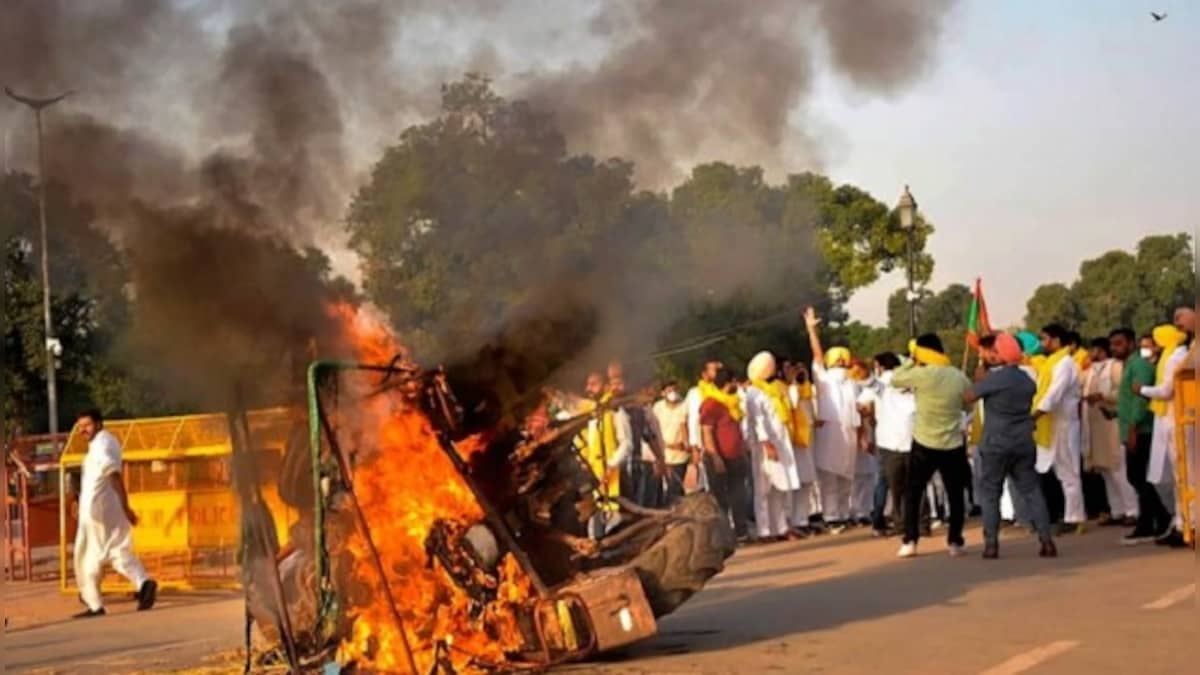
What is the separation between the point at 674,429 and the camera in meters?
16.4

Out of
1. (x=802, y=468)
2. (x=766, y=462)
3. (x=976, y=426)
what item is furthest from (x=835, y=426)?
(x=976, y=426)

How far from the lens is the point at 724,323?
1298 cm

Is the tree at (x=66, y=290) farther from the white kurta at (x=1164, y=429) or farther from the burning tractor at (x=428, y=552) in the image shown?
the white kurta at (x=1164, y=429)

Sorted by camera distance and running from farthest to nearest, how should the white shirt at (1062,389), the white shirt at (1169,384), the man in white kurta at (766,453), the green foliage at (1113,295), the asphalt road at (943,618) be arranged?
the green foliage at (1113,295) → the man in white kurta at (766,453) → the white shirt at (1062,389) → the white shirt at (1169,384) → the asphalt road at (943,618)

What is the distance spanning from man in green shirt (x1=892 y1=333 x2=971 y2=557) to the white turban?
3.36 meters

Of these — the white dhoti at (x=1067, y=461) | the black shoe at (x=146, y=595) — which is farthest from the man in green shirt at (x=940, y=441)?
the black shoe at (x=146, y=595)

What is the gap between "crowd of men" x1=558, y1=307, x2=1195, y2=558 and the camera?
513 inches

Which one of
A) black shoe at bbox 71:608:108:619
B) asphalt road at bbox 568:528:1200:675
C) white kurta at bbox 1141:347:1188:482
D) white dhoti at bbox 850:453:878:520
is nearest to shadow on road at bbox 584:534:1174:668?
asphalt road at bbox 568:528:1200:675

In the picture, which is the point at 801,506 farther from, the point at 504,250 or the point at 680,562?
the point at 680,562

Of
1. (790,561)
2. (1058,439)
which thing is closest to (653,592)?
(790,561)

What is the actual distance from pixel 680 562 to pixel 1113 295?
35.1m

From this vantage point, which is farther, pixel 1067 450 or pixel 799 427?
pixel 799 427

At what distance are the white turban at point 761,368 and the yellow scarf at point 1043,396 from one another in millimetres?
2815

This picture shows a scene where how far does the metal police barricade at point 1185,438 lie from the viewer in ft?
39.9
